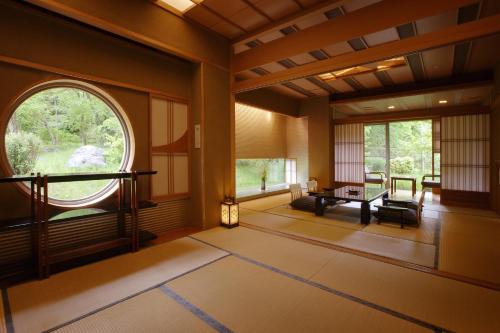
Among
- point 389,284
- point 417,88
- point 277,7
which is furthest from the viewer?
point 417,88

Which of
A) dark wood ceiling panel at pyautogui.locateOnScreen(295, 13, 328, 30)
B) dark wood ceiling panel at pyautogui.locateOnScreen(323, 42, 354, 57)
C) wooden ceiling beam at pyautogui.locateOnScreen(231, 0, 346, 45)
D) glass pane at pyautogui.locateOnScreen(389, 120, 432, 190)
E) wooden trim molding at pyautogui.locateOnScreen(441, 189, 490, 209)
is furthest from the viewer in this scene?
glass pane at pyautogui.locateOnScreen(389, 120, 432, 190)

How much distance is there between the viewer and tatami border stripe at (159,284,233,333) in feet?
5.49

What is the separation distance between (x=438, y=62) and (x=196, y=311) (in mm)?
5640

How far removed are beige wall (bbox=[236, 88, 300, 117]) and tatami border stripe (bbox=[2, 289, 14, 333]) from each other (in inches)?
194

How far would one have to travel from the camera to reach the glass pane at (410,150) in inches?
382

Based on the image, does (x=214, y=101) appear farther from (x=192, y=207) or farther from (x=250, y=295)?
(x=250, y=295)

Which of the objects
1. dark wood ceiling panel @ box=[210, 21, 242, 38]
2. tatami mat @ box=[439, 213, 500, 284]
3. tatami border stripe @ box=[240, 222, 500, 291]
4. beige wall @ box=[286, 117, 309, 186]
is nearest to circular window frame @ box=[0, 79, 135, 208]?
dark wood ceiling panel @ box=[210, 21, 242, 38]

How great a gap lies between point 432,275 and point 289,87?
511 centimetres

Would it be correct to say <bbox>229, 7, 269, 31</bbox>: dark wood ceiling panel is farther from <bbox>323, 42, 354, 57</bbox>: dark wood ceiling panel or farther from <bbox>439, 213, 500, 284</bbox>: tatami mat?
<bbox>439, 213, 500, 284</bbox>: tatami mat

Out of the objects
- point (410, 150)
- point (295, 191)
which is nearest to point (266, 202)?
point (295, 191)

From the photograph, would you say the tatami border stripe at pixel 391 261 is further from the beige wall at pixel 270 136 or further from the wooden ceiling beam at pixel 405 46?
the beige wall at pixel 270 136

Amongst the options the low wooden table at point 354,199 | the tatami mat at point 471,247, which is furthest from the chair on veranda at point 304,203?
the tatami mat at point 471,247

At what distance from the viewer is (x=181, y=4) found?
3.22 meters

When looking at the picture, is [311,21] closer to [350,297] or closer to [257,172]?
[350,297]
